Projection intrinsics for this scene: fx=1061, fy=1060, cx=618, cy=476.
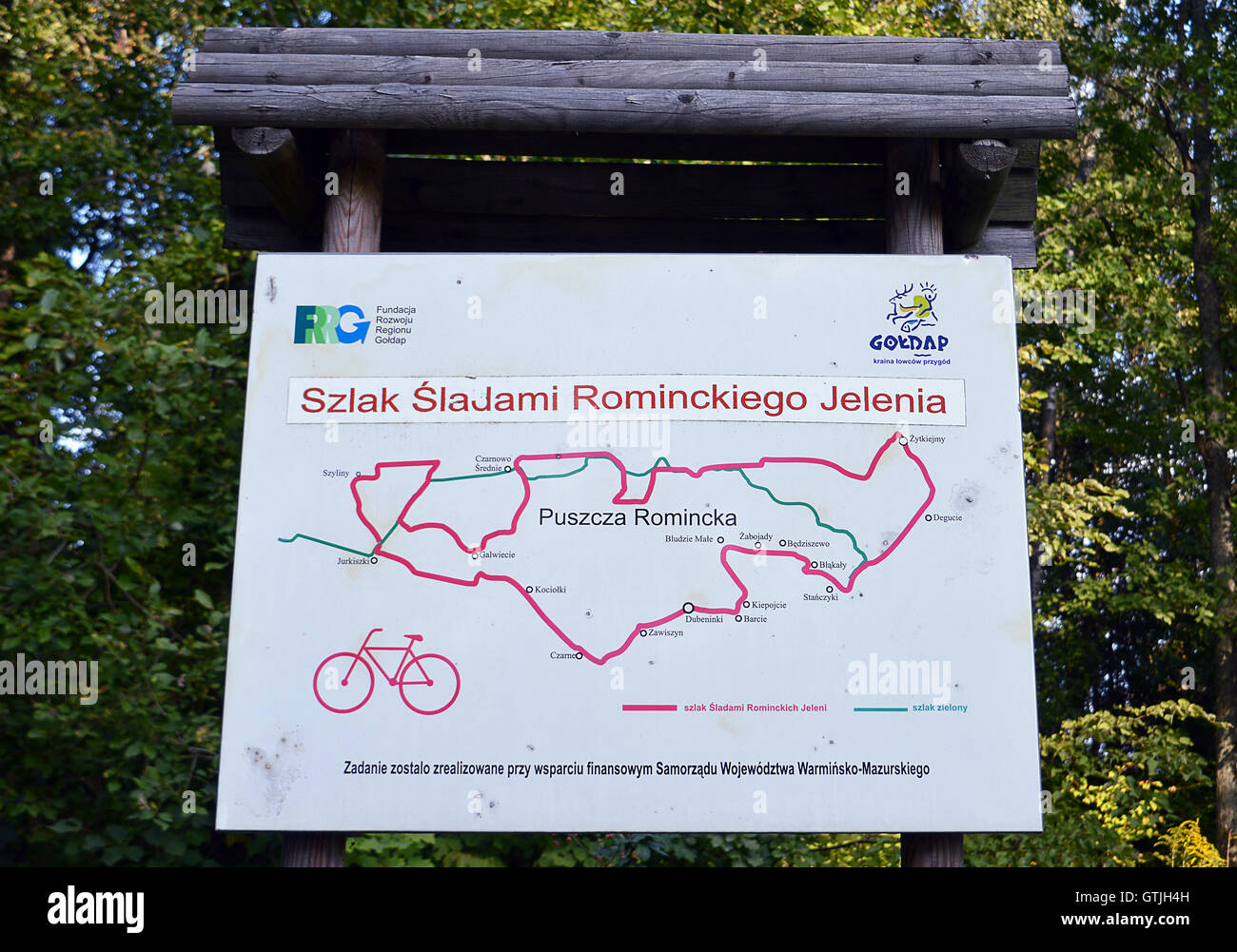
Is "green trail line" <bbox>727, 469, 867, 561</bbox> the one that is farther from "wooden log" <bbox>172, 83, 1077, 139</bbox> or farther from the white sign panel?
"wooden log" <bbox>172, 83, 1077, 139</bbox>

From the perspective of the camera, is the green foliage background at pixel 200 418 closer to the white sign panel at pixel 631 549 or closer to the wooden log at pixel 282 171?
the wooden log at pixel 282 171

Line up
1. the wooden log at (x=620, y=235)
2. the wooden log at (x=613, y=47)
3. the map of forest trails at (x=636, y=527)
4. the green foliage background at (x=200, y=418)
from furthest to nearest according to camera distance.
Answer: the green foliage background at (x=200, y=418) → the wooden log at (x=620, y=235) → the wooden log at (x=613, y=47) → the map of forest trails at (x=636, y=527)

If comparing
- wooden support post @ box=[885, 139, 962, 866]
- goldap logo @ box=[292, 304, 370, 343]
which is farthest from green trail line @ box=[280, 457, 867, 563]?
wooden support post @ box=[885, 139, 962, 866]

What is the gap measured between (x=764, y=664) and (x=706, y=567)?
31 cm

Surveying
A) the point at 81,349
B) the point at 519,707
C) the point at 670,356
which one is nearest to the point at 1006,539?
the point at 670,356

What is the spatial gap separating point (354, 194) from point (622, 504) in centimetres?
134

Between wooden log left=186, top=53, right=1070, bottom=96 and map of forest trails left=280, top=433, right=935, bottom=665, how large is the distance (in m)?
1.14

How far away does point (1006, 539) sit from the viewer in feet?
9.89

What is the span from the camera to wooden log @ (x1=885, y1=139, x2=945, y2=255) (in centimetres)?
338

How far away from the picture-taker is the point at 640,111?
3.17 metres

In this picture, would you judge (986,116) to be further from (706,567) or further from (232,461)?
(232,461)

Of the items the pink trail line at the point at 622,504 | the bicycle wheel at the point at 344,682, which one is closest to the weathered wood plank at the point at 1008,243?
the pink trail line at the point at 622,504

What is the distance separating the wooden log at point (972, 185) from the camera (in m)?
3.18

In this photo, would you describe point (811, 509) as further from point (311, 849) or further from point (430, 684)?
point (311, 849)
